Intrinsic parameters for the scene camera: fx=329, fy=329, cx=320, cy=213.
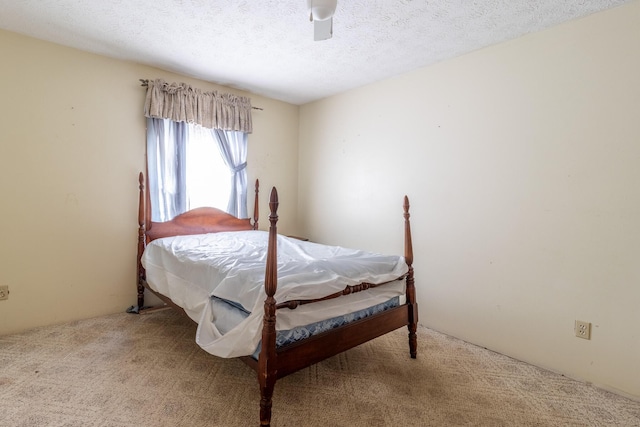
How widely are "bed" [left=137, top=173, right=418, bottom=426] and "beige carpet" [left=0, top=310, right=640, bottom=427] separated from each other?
11.0 inches

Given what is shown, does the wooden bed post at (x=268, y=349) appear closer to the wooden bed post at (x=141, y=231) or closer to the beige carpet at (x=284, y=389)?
the beige carpet at (x=284, y=389)

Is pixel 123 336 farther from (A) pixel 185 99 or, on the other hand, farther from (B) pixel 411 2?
(B) pixel 411 2

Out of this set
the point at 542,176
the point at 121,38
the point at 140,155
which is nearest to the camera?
the point at 542,176

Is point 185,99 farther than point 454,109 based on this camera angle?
Yes

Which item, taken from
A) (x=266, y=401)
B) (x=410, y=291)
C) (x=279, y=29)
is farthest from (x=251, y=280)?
(x=279, y=29)

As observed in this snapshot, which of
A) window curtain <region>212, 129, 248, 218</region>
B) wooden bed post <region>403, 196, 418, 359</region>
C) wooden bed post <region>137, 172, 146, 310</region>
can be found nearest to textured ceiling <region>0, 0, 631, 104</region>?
window curtain <region>212, 129, 248, 218</region>

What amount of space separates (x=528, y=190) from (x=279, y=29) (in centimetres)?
216

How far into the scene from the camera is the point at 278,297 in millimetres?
1635

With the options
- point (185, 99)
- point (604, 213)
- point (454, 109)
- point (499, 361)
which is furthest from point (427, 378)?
point (185, 99)

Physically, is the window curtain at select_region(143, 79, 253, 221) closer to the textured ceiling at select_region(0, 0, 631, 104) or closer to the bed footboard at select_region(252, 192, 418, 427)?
the textured ceiling at select_region(0, 0, 631, 104)

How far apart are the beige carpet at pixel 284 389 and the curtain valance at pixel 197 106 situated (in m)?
2.07

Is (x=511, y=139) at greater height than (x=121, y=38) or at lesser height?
lesser

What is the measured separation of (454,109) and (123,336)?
3.31 m

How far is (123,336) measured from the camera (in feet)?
8.63
